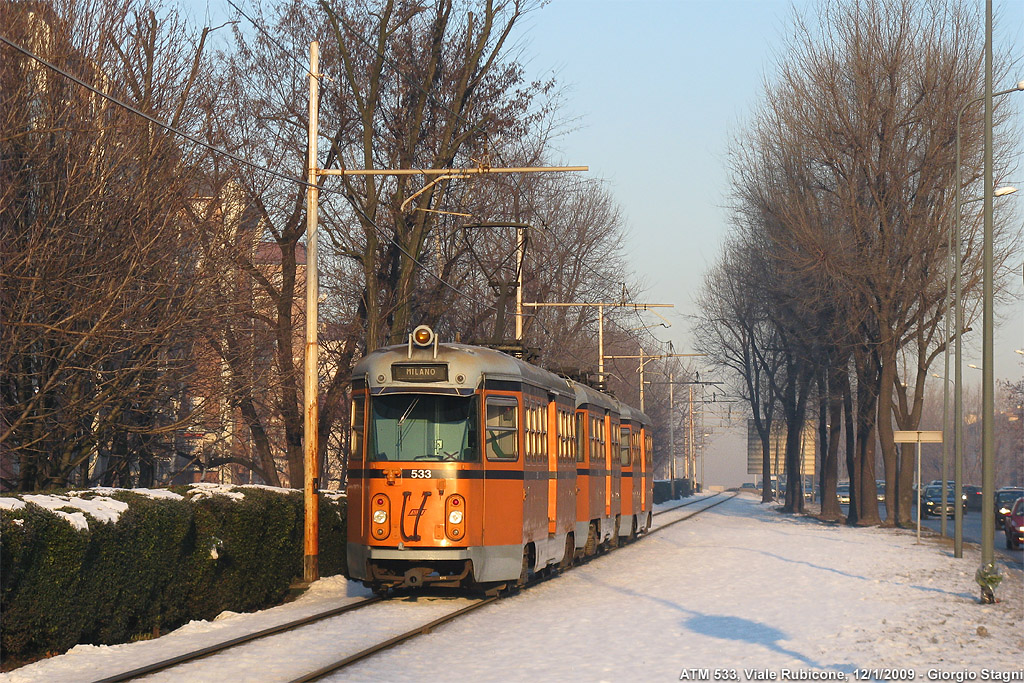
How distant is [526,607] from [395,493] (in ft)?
7.70

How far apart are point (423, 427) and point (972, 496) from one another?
53.7m

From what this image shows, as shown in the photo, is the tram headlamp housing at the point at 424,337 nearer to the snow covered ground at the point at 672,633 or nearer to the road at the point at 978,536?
the snow covered ground at the point at 672,633

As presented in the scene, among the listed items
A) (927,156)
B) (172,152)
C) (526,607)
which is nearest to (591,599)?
(526,607)

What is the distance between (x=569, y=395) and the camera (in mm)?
22453

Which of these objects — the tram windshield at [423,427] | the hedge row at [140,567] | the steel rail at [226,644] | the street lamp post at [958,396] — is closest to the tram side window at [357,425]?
the tram windshield at [423,427]

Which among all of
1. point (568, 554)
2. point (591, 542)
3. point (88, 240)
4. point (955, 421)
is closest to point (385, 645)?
point (88, 240)

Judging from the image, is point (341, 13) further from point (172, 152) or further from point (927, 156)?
point (927, 156)

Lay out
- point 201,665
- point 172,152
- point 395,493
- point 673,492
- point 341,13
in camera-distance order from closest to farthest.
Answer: point 201,665 → point 395,493 → point 172,152 → point 341,13 → point 673,492

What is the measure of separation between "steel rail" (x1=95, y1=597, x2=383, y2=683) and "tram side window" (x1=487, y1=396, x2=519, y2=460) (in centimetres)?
270

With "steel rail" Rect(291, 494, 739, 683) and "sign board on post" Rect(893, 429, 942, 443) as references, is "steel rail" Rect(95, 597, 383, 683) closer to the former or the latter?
"steel rail" Rect(291, 494, 739, 683)

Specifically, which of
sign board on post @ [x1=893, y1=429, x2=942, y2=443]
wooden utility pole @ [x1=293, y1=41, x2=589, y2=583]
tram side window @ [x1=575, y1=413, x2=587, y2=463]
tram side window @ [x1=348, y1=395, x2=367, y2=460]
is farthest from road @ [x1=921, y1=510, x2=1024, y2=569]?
tram side window @ [x1=348, y1=395, x2=367, y2=460]

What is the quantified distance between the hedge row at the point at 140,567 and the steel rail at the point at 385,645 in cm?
261

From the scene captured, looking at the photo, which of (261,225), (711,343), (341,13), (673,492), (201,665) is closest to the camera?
(201,665)

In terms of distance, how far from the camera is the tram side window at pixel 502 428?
1747cm
